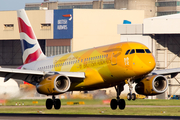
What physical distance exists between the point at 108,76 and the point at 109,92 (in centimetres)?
1101

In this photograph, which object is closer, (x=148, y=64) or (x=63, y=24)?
(x=148, y=64)

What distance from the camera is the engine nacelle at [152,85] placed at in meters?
42.0

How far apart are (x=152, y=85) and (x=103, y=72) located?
5.63 meters

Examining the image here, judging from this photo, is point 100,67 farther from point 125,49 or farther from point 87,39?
point 87,39

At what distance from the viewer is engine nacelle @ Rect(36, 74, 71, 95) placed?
4012 cm

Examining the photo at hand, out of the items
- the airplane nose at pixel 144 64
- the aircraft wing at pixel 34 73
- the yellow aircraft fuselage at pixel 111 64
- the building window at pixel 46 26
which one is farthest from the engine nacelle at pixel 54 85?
the building window at pixel 46 26

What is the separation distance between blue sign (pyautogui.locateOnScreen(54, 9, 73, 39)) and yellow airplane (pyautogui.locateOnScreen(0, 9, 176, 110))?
62204 mm

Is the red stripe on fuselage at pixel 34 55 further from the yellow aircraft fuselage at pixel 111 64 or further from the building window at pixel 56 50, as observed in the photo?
the building window at pixel 56 50

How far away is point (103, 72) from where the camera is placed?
40.7 metres

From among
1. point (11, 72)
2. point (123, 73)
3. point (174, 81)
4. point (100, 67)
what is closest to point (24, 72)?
point (11, 72)

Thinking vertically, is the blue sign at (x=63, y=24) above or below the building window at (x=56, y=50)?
above

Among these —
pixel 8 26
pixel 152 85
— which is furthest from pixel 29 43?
pixel 8 26

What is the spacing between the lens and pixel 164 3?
174 meters

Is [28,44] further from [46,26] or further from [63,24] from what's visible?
[46,26]
